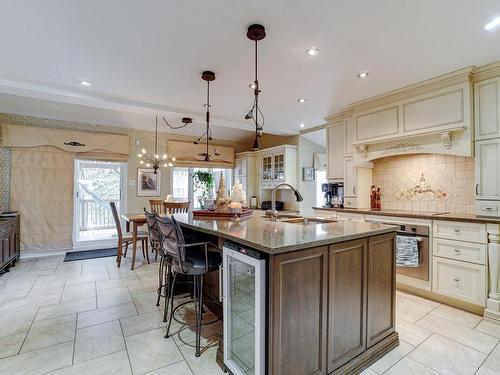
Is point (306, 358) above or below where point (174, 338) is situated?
above

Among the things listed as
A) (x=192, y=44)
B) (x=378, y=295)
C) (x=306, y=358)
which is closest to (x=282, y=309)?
(x=306, y=358)

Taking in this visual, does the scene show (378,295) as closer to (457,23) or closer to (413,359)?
(413,359)

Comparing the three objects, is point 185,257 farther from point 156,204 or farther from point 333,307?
point 156,204

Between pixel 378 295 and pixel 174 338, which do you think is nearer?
pixel 378 295

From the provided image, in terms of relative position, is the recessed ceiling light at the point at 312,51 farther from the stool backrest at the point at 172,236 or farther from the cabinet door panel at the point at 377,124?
the stool backrest at the point at 172,236

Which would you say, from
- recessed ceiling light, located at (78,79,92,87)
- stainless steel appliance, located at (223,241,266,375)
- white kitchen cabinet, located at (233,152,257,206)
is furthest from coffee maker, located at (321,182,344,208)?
recessed ceiling light, located at (78,79,92,87)

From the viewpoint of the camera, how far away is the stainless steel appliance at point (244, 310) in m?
1.41

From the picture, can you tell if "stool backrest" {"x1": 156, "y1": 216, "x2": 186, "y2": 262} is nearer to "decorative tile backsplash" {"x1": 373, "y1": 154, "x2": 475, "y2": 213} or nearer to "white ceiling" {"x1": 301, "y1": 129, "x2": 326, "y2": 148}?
"decorative tile backsplash" {"x1": 373, "y1": 154, "x2": 475, "y2": 213}

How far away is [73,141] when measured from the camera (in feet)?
16.0

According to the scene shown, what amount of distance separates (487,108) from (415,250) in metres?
1.67

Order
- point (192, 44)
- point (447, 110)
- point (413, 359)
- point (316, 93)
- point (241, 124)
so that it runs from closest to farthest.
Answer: point (413, 359), point (192, 44), point (447, 110), point (316, 93), point (241, 124)

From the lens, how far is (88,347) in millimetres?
2021

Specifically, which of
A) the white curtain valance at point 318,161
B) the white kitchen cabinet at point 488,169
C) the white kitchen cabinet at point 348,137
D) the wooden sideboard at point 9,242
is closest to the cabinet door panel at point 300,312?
the white kitchen cabinet at point 488,169

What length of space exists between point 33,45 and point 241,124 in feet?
10.5
